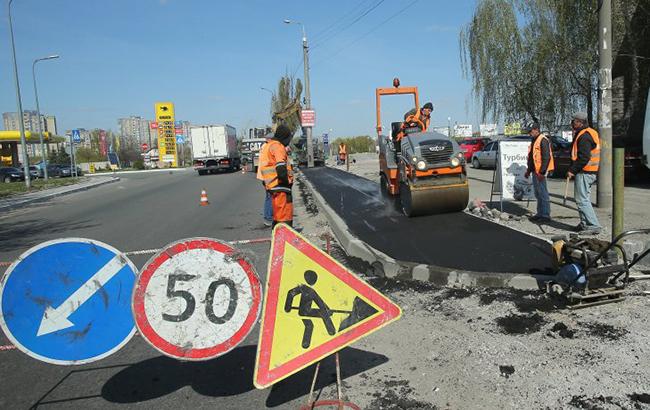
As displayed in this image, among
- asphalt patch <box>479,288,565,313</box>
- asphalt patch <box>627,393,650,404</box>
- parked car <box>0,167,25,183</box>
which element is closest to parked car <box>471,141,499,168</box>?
asphalt patch <box>479,288,565,313</box>

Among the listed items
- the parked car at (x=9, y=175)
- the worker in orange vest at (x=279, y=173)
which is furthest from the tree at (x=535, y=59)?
the parked car at (x=9, y=175)

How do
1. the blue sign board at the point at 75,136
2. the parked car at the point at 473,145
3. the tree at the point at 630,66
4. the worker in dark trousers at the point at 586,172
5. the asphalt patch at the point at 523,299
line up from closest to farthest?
1. the asphalt patch at the point at 523,299
2. the worker in dark trousers at the point at 586,172
3. the tree at the point at 630,66
4. the parked car at the point at 473,145
5. the blue sign board at the point at 75,136

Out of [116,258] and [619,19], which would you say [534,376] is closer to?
[116,258]

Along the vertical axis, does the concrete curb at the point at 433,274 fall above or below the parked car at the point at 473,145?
below

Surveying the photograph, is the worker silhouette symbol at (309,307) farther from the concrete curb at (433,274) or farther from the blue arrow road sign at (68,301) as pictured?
the concrete curb at (433,274)

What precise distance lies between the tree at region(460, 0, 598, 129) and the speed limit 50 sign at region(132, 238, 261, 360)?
1797cm

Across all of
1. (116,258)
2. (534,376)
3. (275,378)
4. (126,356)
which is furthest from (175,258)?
(534,376)

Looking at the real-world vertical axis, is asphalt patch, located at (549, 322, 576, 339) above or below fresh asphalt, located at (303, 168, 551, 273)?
below

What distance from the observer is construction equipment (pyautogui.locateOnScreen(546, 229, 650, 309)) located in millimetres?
4574

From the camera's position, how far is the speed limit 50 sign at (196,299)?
307 centimetres

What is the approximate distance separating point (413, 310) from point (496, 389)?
1634 mm

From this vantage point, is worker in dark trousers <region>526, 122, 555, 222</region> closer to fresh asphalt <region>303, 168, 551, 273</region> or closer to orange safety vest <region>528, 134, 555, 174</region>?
orange safety vest <region>528, 134, 555, 174</region>

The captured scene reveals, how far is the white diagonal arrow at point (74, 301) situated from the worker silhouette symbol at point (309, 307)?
44.0 inches

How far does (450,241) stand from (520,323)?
2.99 m
